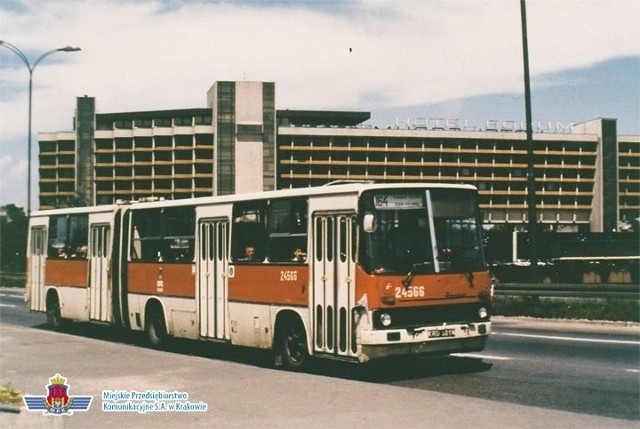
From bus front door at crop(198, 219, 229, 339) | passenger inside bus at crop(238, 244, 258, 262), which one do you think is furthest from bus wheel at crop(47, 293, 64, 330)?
passenger inside bus at crop(238, 244, 258, 262)

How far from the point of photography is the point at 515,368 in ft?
42.9

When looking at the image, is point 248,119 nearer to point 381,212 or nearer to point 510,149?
point 510,149

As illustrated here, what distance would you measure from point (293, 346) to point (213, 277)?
2.91 m

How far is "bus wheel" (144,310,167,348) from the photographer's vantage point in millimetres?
17719

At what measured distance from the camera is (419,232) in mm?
12094

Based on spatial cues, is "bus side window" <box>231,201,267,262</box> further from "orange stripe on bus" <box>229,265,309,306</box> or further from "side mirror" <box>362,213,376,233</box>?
"side mirror" <box>362,213,376,233</box>

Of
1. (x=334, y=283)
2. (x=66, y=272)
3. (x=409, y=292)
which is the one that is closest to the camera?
(x=409, y=292)

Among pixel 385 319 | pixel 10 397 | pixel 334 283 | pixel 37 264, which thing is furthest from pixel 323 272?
pixel 37 264

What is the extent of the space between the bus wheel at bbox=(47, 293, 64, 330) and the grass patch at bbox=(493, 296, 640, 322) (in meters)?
12.1

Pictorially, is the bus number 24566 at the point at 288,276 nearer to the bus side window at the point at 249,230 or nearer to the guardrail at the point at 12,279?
the bus side window at the point at 249,230

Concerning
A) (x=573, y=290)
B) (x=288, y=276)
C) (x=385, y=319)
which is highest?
(x=288, y=276)

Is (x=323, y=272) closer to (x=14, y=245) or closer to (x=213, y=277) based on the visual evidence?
(x=213, y=277)

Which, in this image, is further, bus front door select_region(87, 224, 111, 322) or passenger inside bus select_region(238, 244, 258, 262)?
bus front door select_region(87, 224, 111, 322)

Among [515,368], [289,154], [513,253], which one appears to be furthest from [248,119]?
[515,368]
